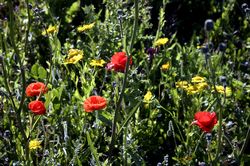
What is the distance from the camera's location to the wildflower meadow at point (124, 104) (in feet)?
6.55

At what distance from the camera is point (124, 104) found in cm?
226

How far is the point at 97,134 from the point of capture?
7.36 ft

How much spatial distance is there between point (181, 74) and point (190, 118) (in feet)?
1.10

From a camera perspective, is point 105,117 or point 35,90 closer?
point 35,90

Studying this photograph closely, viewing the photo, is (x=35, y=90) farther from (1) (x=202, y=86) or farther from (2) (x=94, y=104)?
(1) (x=202, y=86)

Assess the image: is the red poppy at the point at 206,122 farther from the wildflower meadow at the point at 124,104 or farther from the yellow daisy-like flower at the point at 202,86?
the yellow daisy-like flower at the point at 202,86

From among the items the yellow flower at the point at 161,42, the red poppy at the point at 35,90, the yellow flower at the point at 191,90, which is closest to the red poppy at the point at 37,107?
the red poppy at the point at 35,90

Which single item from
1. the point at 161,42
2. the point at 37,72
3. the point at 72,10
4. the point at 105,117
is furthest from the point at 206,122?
the point at 72,10

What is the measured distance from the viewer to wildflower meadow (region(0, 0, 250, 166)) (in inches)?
78.5

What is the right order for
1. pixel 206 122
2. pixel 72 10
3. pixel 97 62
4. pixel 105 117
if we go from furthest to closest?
pixel 72 10
pixel 97 62
pixel 105 117
pixel 206 122

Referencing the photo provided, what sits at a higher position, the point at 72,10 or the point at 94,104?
the point at 72,10

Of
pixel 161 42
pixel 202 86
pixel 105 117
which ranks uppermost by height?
pixel 161 42

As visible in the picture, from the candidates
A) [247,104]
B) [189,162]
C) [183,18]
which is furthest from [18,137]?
[183,18]

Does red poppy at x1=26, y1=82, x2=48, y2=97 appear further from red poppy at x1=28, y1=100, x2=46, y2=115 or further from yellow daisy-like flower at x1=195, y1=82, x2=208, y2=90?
yellow daisy-like flower at x1=195, y1=82, x2=208, y2=90
